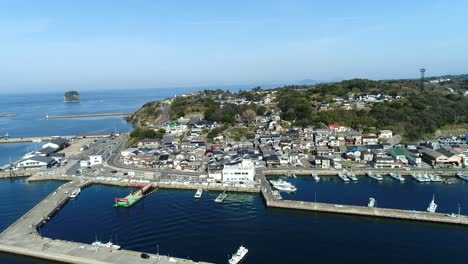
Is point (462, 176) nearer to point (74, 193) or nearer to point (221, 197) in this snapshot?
point (221, 197)

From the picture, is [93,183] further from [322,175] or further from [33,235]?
[322,175]

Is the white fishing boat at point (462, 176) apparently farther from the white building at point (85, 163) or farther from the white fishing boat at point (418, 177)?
the white building at point (85, 163)

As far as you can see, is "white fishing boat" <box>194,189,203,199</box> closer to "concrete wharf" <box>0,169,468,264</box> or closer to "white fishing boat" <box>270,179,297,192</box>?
"concrete wharf" <box>0,169,468,264</box>

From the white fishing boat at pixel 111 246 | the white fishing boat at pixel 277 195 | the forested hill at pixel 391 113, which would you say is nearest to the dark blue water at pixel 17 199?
the white fishing boat at pixel 111 246

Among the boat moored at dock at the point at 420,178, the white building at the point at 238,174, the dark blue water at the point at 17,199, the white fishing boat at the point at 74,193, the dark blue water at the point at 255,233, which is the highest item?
the white building at the point at 238,174

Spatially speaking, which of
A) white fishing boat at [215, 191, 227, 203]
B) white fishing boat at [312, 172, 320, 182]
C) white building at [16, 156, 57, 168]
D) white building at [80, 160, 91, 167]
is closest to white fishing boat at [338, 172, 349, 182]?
white fishing boat at [312, 172, 320, 182]

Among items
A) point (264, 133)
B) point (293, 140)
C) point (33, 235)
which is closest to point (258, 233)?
point (33, 235)

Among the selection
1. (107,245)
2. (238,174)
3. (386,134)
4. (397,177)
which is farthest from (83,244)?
(386,134)
